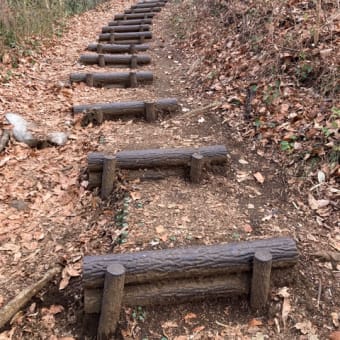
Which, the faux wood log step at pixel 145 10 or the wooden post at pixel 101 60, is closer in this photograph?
the wooden post at pixel 101 60

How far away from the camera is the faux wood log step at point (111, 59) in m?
7.33

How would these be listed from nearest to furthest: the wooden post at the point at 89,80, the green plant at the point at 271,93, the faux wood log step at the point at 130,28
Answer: the green plant at the point at 271,93
the wooden post at the point at 89,80
the faux wood log step at the point at 130,28

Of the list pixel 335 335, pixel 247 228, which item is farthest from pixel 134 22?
pixel 335 335

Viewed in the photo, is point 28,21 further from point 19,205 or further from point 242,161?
point 242,161

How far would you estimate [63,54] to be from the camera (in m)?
7.87

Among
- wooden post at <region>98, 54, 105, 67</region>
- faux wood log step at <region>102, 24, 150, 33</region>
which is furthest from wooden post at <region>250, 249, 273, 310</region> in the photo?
faux wood log step at <region>102, 24, 150, 33</region>

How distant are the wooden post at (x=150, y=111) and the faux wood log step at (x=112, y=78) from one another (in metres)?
1.47

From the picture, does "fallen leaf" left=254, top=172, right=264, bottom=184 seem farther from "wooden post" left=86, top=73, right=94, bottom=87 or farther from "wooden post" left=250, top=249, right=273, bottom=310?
"wooden post" left=86, top=73, right=94, bottom=87

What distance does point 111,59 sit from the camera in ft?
24.2

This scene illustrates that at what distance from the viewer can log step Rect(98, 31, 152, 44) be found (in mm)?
8766

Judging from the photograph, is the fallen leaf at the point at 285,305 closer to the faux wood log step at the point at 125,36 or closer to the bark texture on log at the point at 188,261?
the bark texture on log at the point at 188,261

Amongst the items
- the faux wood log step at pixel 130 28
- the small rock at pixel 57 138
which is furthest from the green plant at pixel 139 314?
the faux wood log step at pixel 130 28

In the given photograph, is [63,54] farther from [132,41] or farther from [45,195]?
[45,195]

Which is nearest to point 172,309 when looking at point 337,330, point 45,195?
point 337,330
